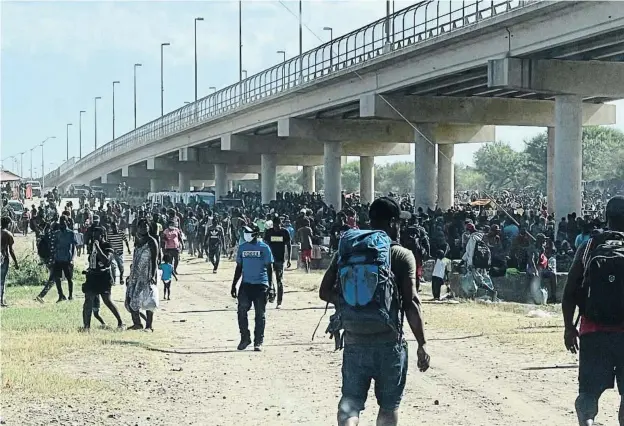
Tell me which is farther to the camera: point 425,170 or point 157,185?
point 157,185

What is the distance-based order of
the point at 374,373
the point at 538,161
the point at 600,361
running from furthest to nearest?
the point at 538,161 → the point at 600,361 → the point at 374,373

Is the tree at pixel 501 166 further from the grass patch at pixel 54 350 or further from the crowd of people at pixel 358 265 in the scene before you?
the grass patch at pixel 54 350

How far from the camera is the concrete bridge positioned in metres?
31.6

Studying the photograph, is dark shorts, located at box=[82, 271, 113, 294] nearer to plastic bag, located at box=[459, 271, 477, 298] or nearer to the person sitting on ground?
the person sitting on ground

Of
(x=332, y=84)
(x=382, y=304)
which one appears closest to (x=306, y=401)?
(x=382, y=304)

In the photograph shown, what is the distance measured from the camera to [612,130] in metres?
134

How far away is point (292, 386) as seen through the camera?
37.9ft

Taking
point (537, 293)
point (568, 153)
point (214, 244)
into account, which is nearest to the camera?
point (537, 293)

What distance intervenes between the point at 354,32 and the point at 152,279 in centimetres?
2869

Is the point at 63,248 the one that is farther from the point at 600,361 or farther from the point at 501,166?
the point at 501,166

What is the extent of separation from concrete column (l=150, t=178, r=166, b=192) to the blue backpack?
107 meters

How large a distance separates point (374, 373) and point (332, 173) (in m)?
49.5

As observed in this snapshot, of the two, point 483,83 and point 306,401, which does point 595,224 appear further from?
point 483,83

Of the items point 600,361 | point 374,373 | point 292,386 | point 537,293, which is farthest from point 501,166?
point 374,373
